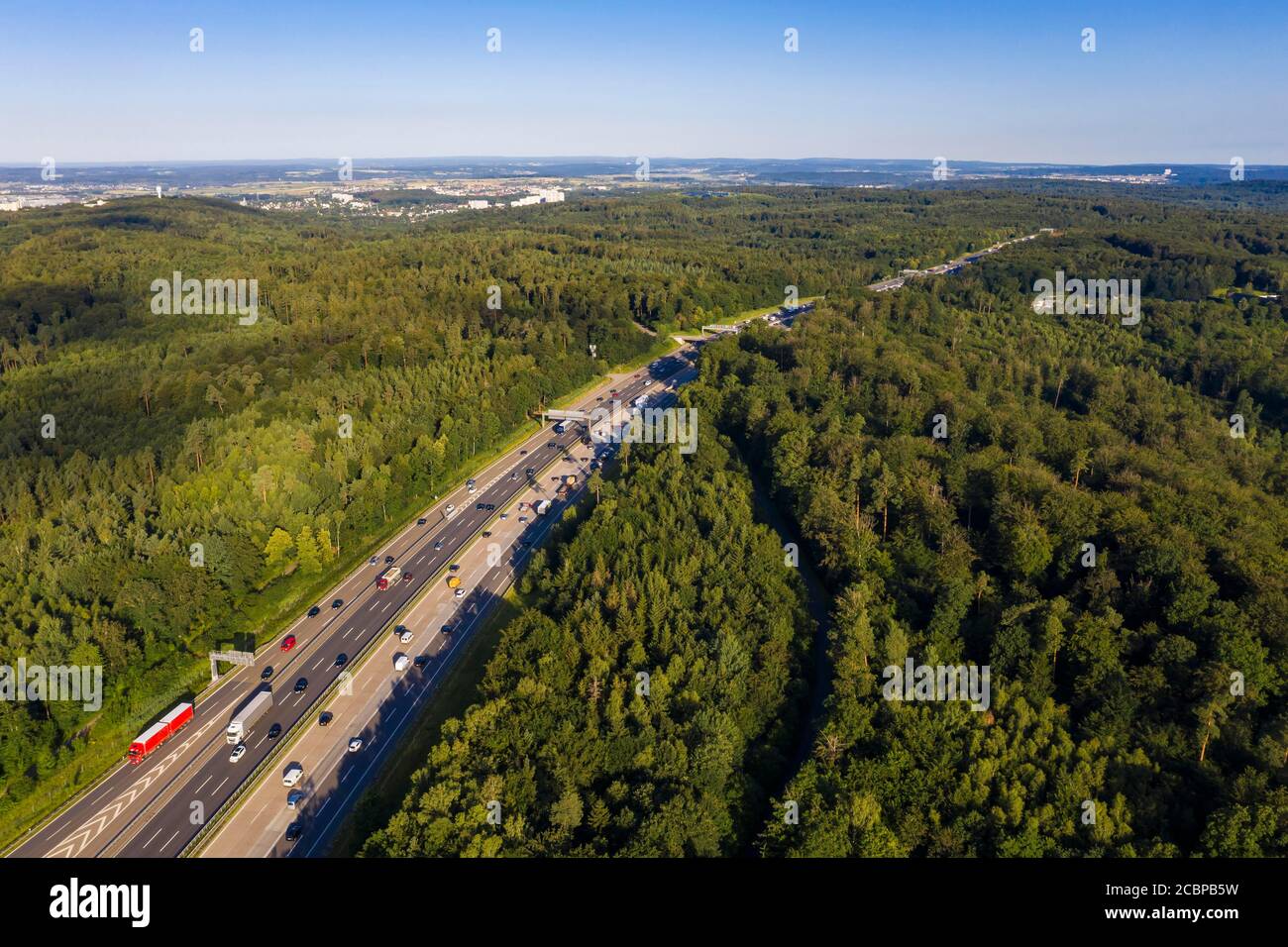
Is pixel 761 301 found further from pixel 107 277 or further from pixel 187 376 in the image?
pixel 107 277

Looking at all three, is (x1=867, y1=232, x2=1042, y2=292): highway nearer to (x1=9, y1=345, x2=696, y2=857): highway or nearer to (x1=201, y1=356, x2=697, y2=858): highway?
(x1=201, y1=356, x2=697, y2=858): highway

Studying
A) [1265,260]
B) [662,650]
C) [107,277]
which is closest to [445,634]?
[662,650]

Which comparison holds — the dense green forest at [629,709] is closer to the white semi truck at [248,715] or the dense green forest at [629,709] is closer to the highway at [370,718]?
the highway at [370,718]

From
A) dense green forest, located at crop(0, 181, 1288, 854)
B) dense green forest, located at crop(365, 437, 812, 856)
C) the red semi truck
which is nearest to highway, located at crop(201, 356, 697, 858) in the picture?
dense green forest, located at crop(365, 437, 812, 856)

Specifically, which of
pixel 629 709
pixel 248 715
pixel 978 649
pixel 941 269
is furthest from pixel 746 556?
pixel 941 269

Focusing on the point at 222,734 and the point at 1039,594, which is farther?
the point at 1039,594

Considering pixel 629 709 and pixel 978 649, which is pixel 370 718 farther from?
pixel 978 649
